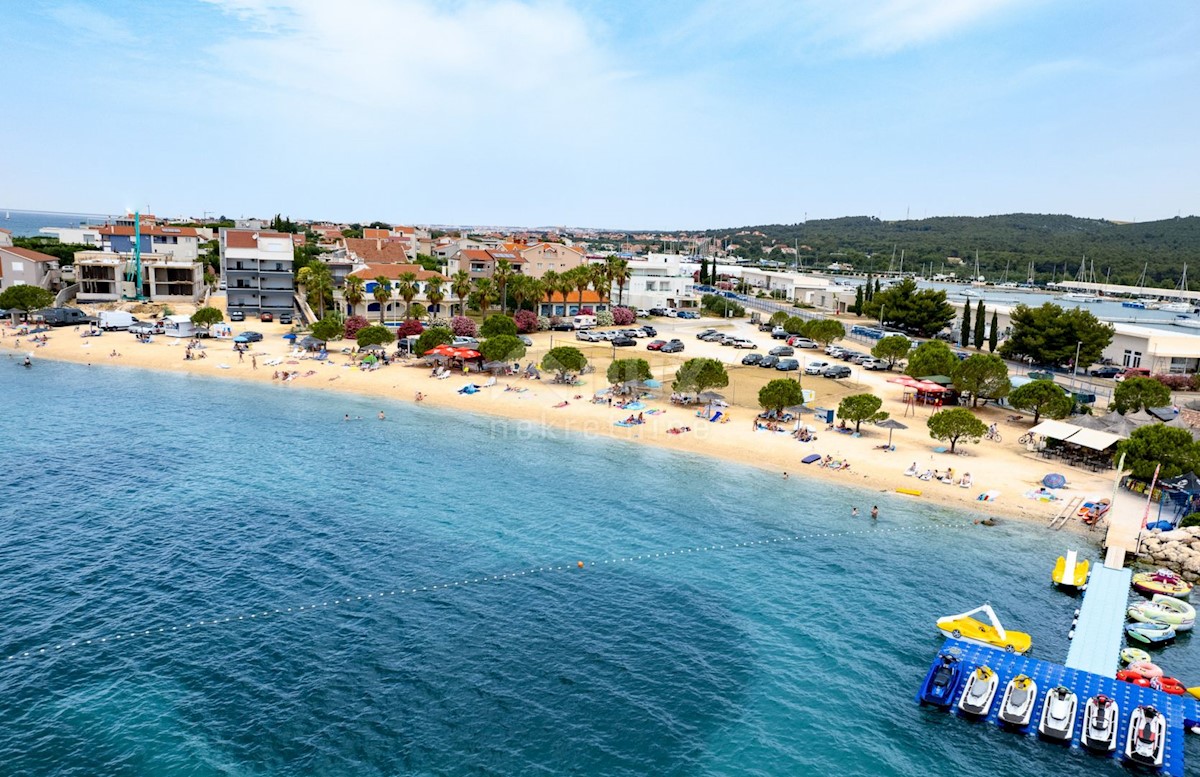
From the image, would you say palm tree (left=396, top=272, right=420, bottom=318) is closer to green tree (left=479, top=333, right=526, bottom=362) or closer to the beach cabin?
green tree (left=479, top=333, right=526, bottom=362)

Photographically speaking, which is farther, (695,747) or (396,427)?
(396,427)

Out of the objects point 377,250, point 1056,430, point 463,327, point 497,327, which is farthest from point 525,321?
point 1056,430

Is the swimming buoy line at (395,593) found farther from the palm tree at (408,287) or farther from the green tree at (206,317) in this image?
the green tree at (206,317)

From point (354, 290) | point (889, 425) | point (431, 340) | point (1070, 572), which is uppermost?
point (354, 290)

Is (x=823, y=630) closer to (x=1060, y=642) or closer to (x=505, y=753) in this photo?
(x=1060, y=642)

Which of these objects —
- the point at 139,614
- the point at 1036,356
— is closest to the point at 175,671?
the point at 139,614

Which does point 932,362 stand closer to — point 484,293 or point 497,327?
point 497,327

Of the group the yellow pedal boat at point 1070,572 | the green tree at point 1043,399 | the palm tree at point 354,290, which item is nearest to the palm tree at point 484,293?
the palm tree at point 354,290
